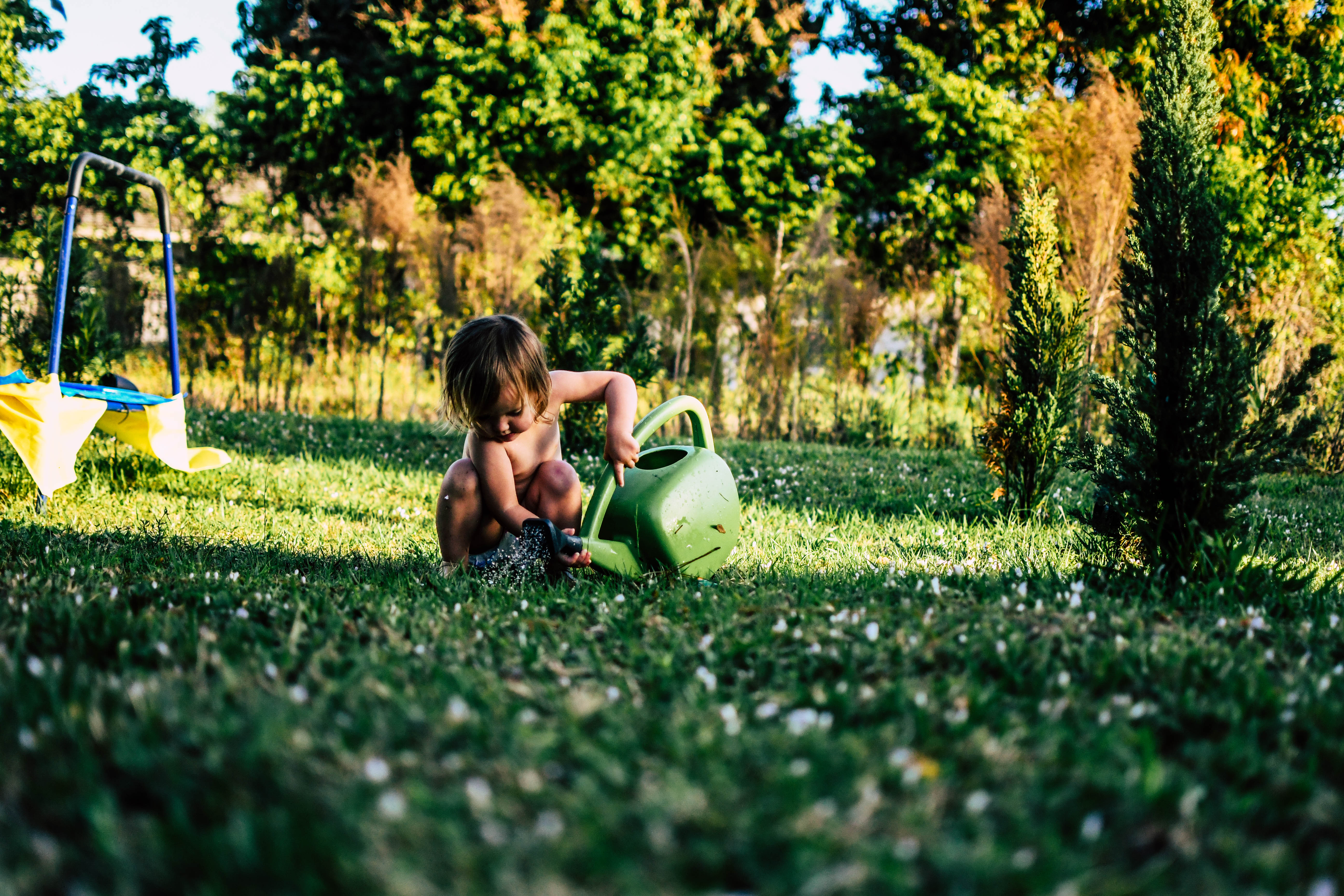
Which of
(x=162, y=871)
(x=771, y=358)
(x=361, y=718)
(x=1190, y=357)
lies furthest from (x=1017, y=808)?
(x=771, y=358)

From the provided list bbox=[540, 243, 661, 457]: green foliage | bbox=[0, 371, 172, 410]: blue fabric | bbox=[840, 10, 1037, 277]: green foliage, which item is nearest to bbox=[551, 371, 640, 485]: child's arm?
bbox=[0, 371, 172, 410]: blue fabric

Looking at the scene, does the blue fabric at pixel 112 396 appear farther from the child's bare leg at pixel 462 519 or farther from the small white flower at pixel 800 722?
the small white flower at pixel 800 722

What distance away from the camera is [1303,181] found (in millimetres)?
12008

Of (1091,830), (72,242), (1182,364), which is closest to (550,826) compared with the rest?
(1091,830)

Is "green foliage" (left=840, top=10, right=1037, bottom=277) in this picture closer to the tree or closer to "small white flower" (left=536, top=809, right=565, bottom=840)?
"small white flower" (left=536, top=809, right=565, bottom=840)

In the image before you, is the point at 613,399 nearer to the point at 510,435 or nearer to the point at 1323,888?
the point at 510,435

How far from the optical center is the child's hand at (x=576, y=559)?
307 cm

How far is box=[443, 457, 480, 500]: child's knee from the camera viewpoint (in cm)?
329

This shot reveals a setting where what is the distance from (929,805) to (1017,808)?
0.49 ft

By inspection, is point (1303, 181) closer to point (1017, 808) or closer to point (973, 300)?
point (973, 300)

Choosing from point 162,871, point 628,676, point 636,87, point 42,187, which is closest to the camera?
point 162,871

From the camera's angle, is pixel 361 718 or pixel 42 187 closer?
pixel 361 718

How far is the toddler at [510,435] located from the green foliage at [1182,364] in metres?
1.92

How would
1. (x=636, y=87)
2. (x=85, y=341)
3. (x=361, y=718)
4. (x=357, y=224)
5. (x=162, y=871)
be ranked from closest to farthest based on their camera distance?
(x=162, y=871), (x=361, y=718), (x=85, y=341), (x=357, y=224), (x=636, y=87)
